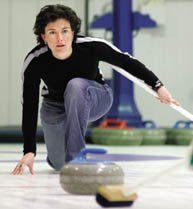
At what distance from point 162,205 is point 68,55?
3.14 feet

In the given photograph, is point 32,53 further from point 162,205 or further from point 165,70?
point 165,70

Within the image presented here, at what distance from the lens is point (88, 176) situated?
168 centimetres

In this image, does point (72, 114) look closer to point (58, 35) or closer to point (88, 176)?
point (58, 35)

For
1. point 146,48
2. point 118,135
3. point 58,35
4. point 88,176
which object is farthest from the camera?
point 146,48

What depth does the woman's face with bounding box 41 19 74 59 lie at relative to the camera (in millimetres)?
2148

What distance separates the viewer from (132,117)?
6082 millimetres

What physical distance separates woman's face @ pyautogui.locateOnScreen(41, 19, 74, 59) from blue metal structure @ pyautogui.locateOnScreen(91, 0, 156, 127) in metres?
3.80

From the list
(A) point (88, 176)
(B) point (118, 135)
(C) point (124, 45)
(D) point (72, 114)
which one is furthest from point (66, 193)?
(C) point (124, 45)

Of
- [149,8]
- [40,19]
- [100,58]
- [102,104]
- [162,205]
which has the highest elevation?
[149,8]

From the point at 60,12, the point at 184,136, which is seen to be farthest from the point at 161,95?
the point at 184,136

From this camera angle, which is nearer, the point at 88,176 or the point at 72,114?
the point at 88,176

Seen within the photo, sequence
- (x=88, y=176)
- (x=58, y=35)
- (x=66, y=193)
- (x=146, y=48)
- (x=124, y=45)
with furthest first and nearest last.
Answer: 1. (x=146, y=48)
2. (x=124, y=45)
3. (x=58, y=35)
4. (x=66, y=193)
5. (x=88, y=176)

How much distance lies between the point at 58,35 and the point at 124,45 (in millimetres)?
3876

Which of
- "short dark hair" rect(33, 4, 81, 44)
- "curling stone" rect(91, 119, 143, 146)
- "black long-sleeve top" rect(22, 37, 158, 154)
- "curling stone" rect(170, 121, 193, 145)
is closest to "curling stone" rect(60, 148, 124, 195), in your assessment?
"black long-sleeve top" rect(22, 37, 158, 154)
